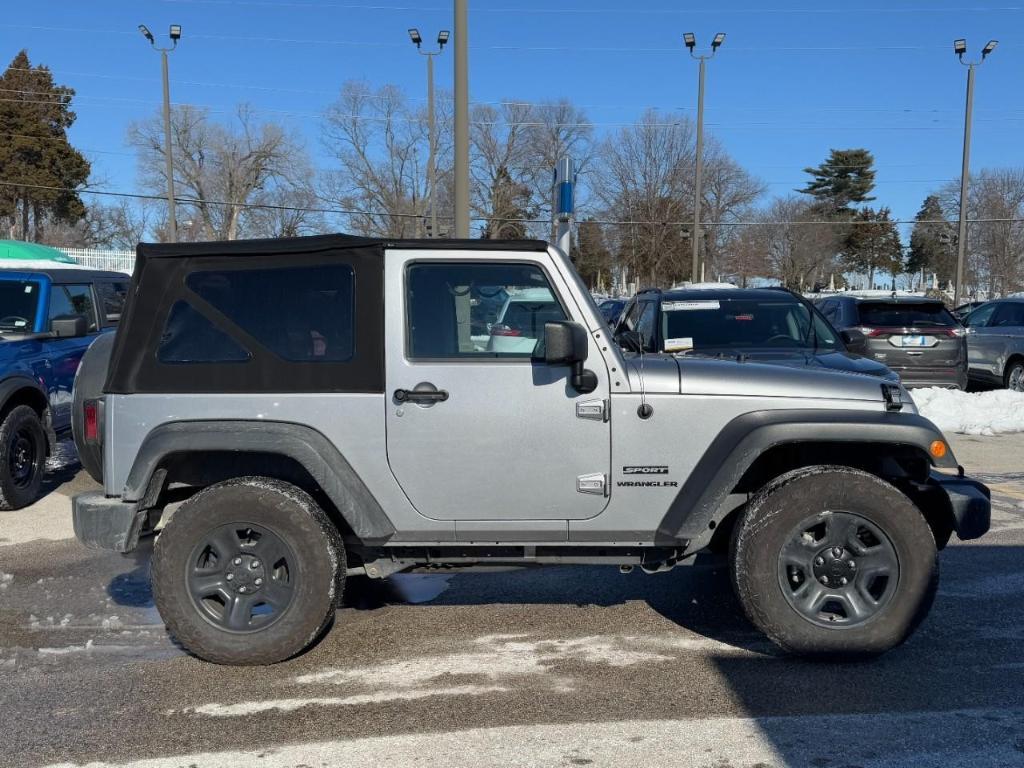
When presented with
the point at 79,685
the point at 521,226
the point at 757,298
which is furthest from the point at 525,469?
the point at 521,226

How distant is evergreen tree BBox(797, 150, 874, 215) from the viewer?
230 feet

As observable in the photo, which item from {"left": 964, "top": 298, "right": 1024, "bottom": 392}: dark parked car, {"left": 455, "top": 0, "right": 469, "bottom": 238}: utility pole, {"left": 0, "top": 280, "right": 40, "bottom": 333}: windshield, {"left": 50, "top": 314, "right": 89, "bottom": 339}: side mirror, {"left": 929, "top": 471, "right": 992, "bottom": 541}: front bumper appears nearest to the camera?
{"left": 929, "top": 471, "right": 992, "bottom": 541}: front bumper

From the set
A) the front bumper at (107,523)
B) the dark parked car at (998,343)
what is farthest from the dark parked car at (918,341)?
the front bumper at (107,523)

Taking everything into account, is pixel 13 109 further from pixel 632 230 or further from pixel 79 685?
pixel 79 685

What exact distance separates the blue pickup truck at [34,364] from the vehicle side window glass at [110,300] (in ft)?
0.94

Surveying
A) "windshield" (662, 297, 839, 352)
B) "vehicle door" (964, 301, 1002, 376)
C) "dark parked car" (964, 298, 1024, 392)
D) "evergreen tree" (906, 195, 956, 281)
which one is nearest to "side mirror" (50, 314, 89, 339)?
"windshield" (662, 297, 839, 352)

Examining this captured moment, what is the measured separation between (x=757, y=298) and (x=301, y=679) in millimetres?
6297

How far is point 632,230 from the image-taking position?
143ft

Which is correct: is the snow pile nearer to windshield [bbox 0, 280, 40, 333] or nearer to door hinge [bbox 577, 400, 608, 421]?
door hinge [bbox 577, 400, 608, 421]

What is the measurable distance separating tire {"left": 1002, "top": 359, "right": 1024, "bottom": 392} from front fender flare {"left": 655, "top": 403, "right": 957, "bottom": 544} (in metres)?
11.8

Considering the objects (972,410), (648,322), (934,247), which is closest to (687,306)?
(648,322)

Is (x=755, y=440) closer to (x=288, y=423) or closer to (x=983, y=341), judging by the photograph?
(x=288, y=423)

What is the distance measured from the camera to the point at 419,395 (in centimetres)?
427

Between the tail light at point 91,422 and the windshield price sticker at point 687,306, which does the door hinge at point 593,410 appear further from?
the windshield price sticker at point 687,306
